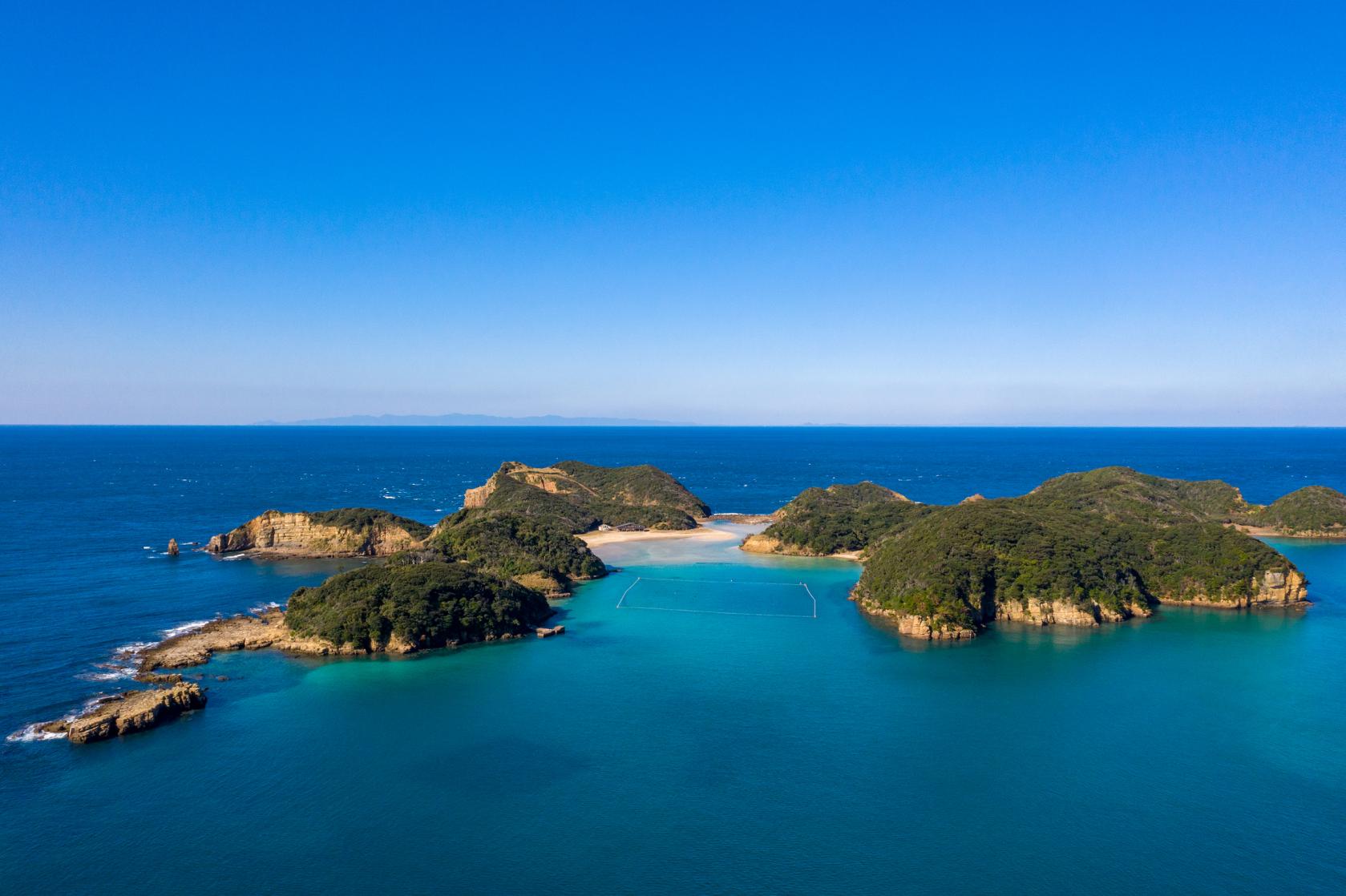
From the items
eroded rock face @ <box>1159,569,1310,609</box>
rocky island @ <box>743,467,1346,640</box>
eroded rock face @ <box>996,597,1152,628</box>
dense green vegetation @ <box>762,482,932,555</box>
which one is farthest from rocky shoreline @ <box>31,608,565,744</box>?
eroded rock face @ <box>1159,569,1310,609</box>

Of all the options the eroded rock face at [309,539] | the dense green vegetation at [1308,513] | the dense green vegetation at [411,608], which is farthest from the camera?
the dense green vegetation at [1308,513]

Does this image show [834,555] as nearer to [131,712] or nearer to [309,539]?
[309,539]

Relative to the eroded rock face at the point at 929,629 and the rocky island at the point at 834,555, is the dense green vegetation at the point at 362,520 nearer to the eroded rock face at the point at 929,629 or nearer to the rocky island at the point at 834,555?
the rocky island at the point at 834,555

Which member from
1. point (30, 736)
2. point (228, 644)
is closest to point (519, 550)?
point (228, 644)

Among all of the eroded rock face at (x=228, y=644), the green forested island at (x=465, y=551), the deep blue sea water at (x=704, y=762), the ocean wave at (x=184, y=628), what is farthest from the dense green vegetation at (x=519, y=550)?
the ocean wave at (x=184, y=628)

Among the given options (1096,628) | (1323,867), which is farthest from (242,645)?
(1096,628)

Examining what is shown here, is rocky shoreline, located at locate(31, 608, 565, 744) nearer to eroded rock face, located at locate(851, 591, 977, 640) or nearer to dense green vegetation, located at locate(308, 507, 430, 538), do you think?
dense green vegetation, located at locate(308, 507, 430, 538)
